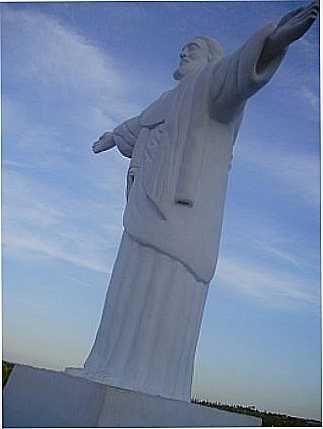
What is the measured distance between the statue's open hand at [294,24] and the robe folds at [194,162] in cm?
5

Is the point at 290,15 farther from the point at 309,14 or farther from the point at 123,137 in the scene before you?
the point at 123,137

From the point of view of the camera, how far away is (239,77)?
2.45m

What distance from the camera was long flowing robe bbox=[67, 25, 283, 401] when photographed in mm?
2373

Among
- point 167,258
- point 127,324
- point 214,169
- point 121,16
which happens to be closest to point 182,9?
point 121,16

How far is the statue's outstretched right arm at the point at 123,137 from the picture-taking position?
3.13 metres

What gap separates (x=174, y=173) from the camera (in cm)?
258

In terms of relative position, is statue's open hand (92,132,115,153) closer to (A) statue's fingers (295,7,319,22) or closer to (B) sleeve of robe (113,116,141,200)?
(B) sleeve of robe (113,116,141,200)

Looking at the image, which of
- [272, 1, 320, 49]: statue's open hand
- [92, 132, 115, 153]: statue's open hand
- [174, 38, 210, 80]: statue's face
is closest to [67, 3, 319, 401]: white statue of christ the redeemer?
[272, 1, 320, 49]: statue's open hand

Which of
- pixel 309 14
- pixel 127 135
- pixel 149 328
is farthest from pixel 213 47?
pixel 149 328

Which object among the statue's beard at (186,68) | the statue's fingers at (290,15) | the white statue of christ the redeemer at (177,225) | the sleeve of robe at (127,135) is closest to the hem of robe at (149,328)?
the white statue of christ the redeemer at (177,225)

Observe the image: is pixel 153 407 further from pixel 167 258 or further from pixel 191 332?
pixel 167 258

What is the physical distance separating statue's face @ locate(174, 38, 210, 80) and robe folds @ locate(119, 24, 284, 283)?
14 centimetres

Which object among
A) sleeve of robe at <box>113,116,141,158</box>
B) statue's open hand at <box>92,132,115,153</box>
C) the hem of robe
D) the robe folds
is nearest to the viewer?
the hem of robe

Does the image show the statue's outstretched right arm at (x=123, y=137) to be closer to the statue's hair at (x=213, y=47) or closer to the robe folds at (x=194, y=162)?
the robe folds at (x=194, y=162)
